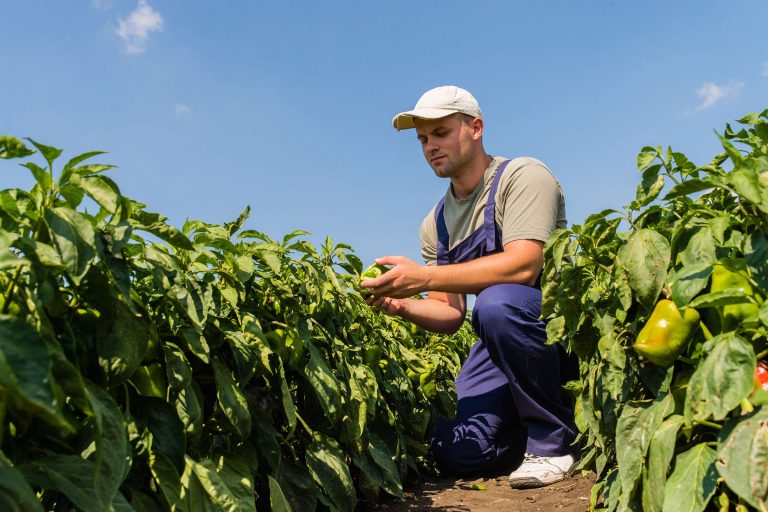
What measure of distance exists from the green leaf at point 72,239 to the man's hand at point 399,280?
→ 1906mm

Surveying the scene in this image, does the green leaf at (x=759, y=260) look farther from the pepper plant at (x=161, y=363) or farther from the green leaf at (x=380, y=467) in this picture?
the green leaf at (x=380, y=467)

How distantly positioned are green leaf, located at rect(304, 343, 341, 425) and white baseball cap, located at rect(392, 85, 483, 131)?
2.02 metres

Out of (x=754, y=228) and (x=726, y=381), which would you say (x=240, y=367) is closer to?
(x=726, y=381)

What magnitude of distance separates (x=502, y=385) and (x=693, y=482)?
8.67 feet

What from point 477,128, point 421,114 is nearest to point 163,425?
point 421,114

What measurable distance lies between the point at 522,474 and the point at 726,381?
234 cm

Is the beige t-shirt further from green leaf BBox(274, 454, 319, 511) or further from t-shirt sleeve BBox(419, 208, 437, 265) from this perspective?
green leaf BBox(274, 454, 319, 511)

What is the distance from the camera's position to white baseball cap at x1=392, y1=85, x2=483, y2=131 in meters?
4.16

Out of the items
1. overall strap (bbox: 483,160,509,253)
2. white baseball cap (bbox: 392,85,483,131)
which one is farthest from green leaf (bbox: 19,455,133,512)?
white baseball cap (bbox: 392,85,483,131)

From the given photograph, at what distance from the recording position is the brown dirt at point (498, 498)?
332cm

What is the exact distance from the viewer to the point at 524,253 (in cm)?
382

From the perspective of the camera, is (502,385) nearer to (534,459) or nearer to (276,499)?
(534,459)

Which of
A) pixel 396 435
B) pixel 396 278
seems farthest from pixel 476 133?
pixel 396 435

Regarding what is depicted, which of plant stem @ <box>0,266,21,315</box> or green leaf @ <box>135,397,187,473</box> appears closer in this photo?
plant stem @ <box>0,266,21,315</box>
